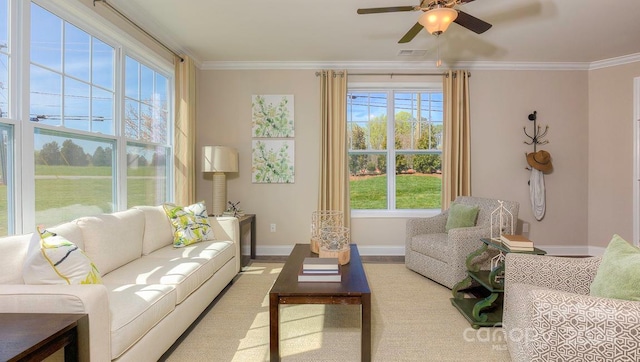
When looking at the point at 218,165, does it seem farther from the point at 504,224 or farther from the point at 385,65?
the point at 504,224

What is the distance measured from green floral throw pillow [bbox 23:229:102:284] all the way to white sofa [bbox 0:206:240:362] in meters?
0.09

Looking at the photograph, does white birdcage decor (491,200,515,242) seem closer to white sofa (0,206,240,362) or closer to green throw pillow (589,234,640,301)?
green throw pillow (589,234,640,301)

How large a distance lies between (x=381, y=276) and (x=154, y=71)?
347 centimetres

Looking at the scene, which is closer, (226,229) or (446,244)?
(446,244)

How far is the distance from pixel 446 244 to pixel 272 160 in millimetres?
2450

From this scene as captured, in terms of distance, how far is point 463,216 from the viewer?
3.29 meters

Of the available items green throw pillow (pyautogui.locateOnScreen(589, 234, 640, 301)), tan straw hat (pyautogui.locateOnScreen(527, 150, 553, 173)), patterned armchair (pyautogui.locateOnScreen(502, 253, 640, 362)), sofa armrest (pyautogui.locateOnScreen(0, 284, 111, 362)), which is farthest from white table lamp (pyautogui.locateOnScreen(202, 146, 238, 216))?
tan straw hat (pyautogui.locateOnScreen(527, 150, 553, 173))

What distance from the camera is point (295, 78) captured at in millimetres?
4301

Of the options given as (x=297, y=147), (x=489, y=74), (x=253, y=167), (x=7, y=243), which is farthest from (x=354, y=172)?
(x=7, y=243)

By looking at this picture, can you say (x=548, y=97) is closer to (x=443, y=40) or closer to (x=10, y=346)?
(x=443, y=40)

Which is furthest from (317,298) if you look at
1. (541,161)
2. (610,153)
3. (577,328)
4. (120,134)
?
(610,153)

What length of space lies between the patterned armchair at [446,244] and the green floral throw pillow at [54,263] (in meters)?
2.79

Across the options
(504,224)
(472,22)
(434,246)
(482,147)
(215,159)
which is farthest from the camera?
(482,147)

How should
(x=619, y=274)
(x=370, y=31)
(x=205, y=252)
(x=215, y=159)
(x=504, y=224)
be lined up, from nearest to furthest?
1. (x=619, y=274)
2. (x=205, y=252)
3. (x=504, y=224)
4. (x=370, y=31)
5. (x=215, y=159)
